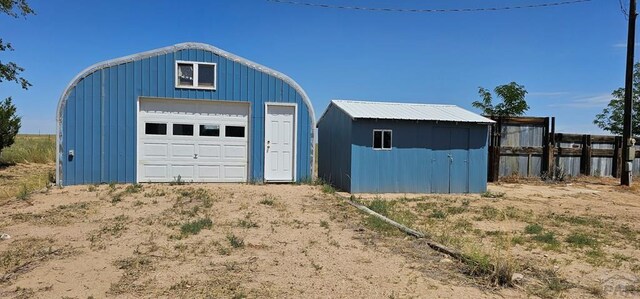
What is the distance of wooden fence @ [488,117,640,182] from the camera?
16875mm

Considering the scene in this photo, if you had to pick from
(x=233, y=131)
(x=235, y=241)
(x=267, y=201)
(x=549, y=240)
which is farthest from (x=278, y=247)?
(x=233, y=131)

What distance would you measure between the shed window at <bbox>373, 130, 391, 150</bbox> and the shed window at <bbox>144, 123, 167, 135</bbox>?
602 centimetres

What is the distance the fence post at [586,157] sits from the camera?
1825cm

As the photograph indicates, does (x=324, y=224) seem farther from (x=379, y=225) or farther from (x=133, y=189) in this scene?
(x=133, y=189)

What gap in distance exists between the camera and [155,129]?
41.9ft

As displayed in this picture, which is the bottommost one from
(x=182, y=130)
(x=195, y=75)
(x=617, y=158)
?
(x=617, y=158)

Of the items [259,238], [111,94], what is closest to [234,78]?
[111,94]

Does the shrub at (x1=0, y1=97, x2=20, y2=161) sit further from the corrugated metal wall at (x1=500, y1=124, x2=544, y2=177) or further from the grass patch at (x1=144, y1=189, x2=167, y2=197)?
the corrugated metal wall at (x1=500, y1=124, x2=544, y2=177)

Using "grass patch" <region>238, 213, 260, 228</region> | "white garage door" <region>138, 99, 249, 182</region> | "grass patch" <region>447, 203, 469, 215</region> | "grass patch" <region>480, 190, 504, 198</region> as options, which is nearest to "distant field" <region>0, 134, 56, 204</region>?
"white garage door" <region>138, 99, 249, 182</region>

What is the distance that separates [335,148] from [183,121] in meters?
4.64

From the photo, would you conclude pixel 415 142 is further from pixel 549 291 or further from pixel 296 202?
pixel 549 291

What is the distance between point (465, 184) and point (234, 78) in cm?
768

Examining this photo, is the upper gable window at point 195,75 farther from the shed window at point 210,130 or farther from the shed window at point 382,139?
the shed window at point 382,139

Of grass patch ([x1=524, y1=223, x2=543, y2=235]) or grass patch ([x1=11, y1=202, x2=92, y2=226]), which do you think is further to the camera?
grass patch ([x1=11, y1=202, x2=92, y2=226])
